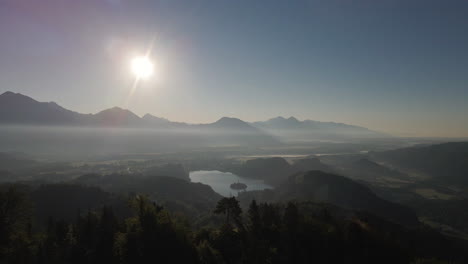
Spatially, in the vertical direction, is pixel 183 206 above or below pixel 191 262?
below

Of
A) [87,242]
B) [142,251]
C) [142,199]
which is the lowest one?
[87,242]

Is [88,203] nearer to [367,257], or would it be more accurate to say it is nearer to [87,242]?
[87,242]

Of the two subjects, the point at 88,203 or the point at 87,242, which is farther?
the point at 88,203

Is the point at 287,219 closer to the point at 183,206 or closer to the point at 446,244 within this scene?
the point at 446,244

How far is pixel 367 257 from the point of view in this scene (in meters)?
35.8

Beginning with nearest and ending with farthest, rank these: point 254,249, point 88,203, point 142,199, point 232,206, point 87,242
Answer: point 142,199, point 254,249, point 87,242, point 232,206, point 88,203

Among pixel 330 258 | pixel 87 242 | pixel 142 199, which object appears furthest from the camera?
pixel 87 242

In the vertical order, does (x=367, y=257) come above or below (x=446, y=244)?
above

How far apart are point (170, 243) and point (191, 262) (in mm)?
3474

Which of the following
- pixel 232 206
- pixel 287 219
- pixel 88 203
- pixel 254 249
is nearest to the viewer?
pixel 254 249

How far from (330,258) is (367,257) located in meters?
5.41

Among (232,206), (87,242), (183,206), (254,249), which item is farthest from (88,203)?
(254,249)

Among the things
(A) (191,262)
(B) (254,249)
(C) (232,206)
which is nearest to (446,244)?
(C) (232,206)

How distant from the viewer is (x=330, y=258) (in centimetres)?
3856
